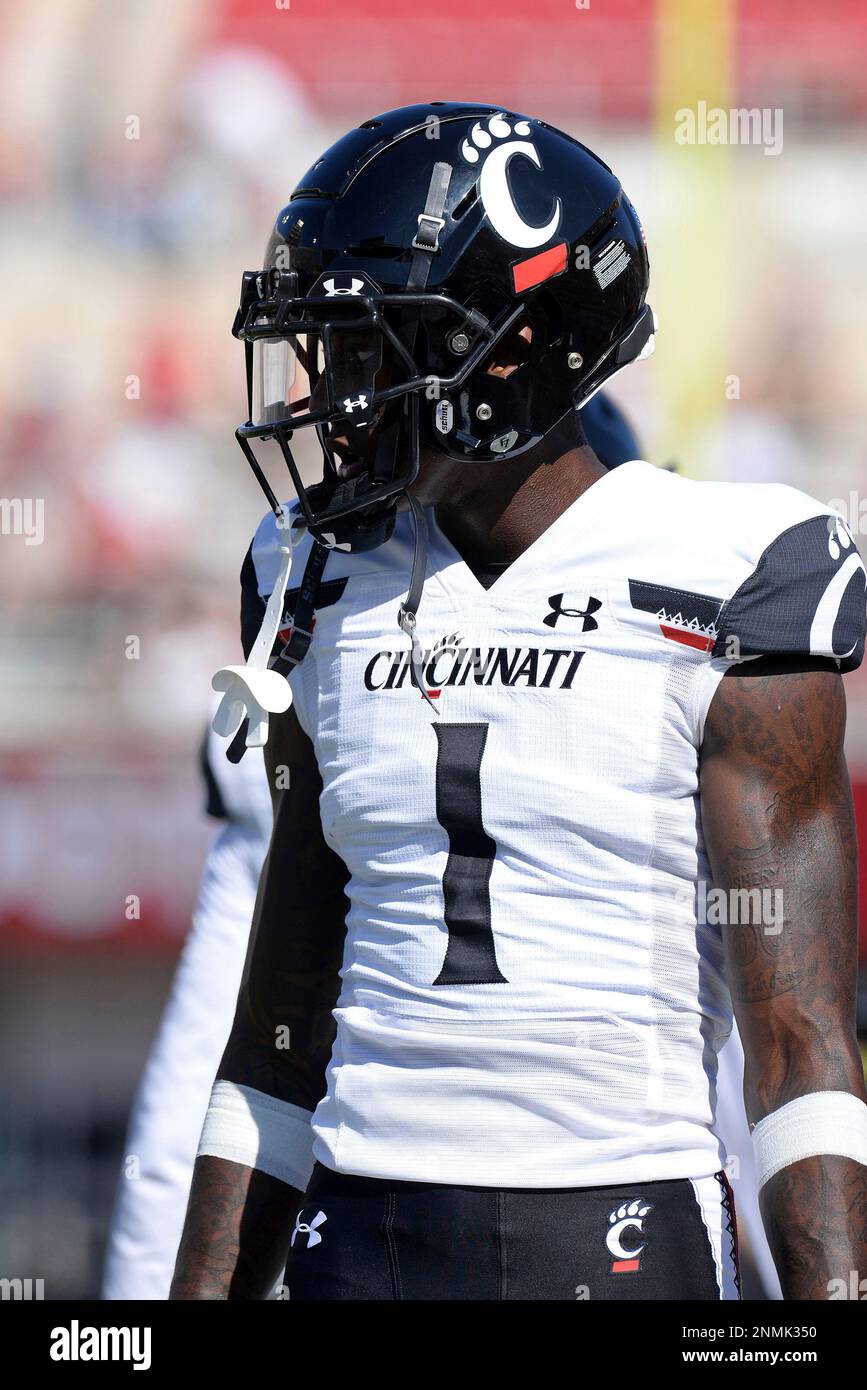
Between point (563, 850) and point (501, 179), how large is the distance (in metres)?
0.66

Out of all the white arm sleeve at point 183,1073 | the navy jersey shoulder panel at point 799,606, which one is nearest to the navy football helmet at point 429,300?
the navy jersey shoulder panel at point 799,606

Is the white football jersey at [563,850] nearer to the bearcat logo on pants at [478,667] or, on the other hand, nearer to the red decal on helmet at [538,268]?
the bearcat logo on pants at [478,667]

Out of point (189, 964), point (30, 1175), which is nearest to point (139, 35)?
point (30, 1175)

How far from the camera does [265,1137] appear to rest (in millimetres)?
1754

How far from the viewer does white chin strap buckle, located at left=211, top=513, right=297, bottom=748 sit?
5.40ft

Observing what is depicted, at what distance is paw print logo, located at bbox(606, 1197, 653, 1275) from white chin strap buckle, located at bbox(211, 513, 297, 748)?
1.77 feet

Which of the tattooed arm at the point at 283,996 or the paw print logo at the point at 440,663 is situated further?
the tattooed arm at the point at 283,996

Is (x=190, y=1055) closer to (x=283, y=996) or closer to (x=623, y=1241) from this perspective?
(x=283, y=996)

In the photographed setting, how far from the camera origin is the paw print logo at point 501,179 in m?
Answer: 1.70

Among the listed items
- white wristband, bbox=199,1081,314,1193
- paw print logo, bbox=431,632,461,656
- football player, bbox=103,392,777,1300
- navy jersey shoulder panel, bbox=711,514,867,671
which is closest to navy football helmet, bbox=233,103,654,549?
paw print logo, bbox=431,632,461,656

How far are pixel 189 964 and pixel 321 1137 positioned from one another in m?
1.40

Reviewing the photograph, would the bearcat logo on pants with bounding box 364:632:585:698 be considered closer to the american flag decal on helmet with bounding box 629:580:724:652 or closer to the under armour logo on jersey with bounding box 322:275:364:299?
the american flag decal on helmet with bounding box 629:580:724:652

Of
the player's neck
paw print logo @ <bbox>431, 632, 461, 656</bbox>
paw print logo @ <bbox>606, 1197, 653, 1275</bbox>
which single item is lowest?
paw print logo @ <bbox>606, 1197, 653, 1275</bbox>

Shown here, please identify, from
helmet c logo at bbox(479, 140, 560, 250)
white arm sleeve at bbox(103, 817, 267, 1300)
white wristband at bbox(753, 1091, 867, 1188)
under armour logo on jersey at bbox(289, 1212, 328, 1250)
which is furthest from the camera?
white arm sleeve at bbox(103, 817, 267, 1300)
